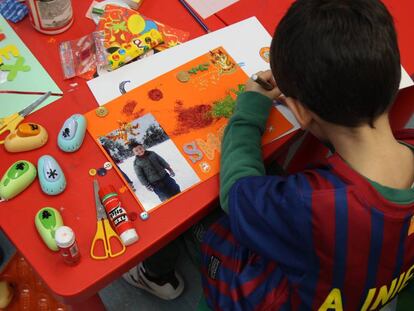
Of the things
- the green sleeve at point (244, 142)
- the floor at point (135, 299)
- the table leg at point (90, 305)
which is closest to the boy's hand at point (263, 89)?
the green sleeve at point (244, 142)

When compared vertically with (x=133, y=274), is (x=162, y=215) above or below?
above

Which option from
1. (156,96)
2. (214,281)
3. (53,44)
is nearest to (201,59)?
(156,96)

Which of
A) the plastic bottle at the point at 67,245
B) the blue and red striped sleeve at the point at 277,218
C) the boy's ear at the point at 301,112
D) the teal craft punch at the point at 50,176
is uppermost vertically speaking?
the teal craft punch at the point at 50,176

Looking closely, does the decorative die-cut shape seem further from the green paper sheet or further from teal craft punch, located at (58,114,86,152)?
the green paper sheet

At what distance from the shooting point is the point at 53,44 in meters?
0.96

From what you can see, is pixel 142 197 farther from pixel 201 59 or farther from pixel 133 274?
pixel 133 274

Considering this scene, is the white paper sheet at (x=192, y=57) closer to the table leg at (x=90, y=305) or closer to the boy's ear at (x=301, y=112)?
the boy's ear at (x=301, y=112)

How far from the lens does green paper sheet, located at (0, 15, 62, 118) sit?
34.0 inches

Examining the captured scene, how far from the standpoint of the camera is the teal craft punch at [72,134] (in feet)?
2.64

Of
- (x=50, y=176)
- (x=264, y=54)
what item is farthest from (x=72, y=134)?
(x=264, y=54)

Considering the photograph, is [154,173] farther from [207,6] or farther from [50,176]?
[207,6]

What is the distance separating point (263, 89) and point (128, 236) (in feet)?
1.22

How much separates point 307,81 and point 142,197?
1.04ft

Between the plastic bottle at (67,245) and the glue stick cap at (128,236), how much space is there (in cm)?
7
